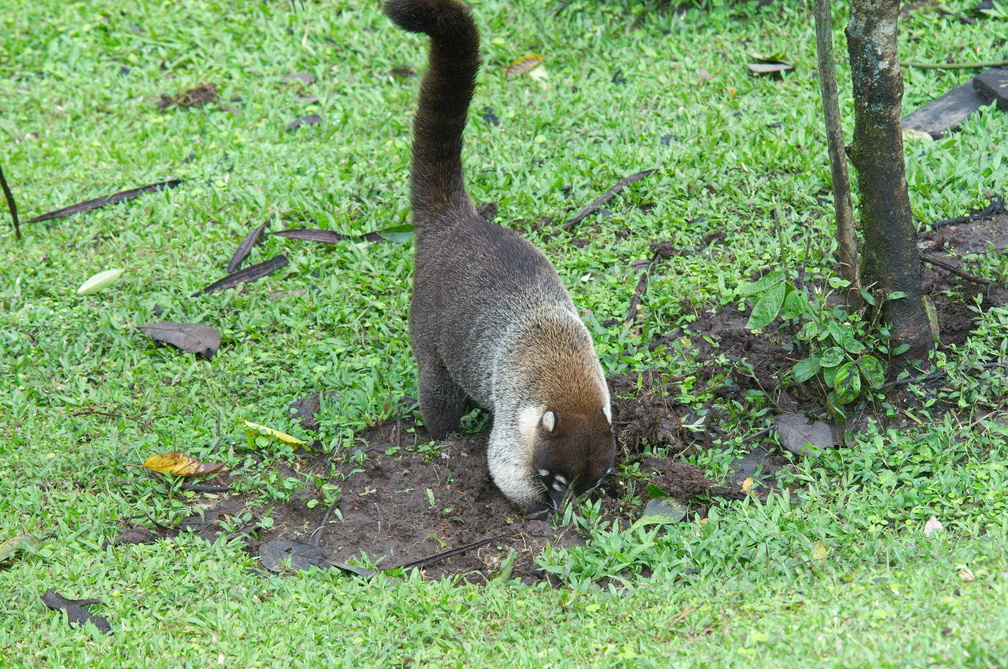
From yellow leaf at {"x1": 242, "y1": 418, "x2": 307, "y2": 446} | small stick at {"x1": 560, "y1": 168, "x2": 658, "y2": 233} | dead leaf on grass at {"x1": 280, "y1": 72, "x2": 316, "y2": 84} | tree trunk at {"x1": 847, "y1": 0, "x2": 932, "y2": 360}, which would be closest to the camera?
tree trunk at {"x1": 847, "y1": 0, "x2": 932, "y2": 360}

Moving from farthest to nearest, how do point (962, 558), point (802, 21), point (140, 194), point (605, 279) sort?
point (802, 21) → point (140, 194) → point (605, 279) → point (962, 558)

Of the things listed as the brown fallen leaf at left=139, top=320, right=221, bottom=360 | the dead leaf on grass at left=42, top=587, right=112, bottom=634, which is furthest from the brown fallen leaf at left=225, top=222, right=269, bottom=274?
the dead leaf on grass at left=42, top=587, right=112, bottom=634

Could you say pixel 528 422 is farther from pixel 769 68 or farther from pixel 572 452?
pixel 769 68

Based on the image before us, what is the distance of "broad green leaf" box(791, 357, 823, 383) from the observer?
405 cm

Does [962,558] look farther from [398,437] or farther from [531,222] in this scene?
[531,222]

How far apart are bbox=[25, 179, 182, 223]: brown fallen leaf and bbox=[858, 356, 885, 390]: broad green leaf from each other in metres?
4.56

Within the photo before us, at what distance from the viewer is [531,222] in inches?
228

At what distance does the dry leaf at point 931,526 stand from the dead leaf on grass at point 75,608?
2915mm

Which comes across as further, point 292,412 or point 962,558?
point 292,412

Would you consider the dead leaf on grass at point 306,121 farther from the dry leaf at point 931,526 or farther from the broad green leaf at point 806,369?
the dry leaf at point 931,526

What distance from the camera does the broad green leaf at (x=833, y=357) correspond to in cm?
398

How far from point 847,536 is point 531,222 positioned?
2.88 m

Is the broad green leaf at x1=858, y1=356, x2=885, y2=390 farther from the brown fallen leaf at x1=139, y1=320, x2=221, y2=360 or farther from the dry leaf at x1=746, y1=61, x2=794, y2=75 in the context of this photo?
the dry leaf at x1=746, y1=61, x2=794, y2=75

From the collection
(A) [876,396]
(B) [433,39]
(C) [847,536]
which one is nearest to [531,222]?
(B) [433,39]
